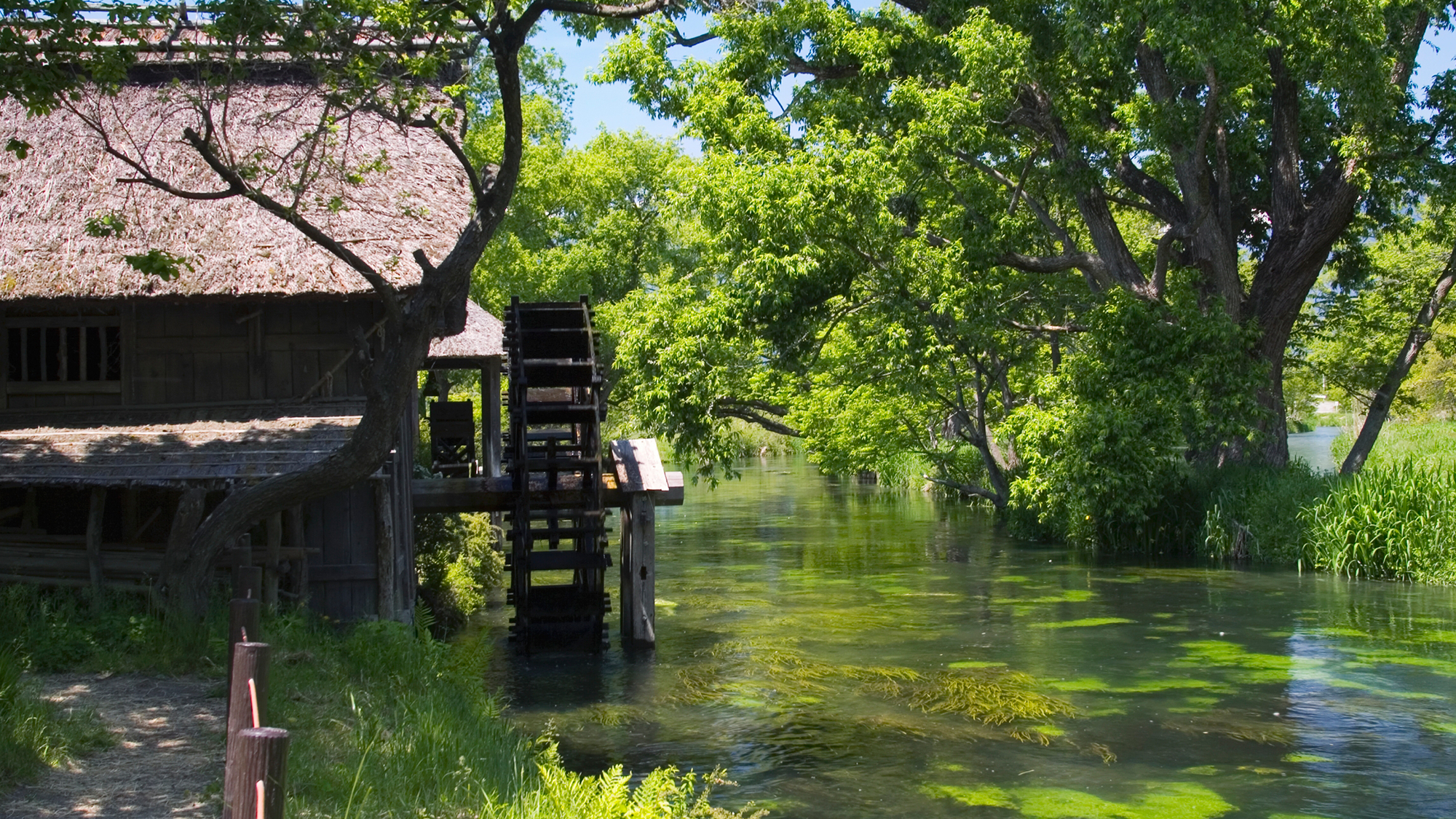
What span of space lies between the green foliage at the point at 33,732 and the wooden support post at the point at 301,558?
376cm

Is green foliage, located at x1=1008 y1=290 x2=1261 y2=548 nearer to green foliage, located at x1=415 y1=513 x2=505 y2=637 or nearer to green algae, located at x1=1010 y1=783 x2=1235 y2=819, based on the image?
green foliage, located at x1=415 y1=513 x2=505 y2=637

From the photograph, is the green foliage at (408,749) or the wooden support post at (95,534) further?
the wooden support post at (95,534)

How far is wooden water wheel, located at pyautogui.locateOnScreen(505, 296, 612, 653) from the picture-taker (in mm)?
14844

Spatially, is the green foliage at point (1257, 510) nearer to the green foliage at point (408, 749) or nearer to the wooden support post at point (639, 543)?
the wooden support post at point (639, 543)

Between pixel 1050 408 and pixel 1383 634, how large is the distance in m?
7.91

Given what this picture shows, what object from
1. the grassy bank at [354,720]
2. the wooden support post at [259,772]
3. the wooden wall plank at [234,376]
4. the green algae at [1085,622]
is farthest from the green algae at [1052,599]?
the wooden support post at [259,772]

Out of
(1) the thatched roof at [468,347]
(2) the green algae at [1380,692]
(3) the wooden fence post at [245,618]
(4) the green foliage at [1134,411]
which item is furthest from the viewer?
(1) the thatched roof at [468,347]

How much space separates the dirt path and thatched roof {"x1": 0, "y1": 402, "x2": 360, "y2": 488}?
6.56 feet

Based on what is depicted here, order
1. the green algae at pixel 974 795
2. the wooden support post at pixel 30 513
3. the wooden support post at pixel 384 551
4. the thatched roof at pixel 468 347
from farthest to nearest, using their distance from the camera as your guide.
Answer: the thatched roof at pixel 468 347
the wooden support post at pixel 384 551
the wooden support post at pixel 30 513
the green algae at pixel 974 795

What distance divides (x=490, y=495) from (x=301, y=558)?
4.04 metres

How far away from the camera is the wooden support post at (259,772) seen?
3498 millimetres

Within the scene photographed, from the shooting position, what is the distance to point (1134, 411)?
66.3ft

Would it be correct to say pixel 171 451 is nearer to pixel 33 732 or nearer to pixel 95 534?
pixel 95 534

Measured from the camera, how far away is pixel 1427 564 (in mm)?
18312
